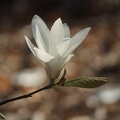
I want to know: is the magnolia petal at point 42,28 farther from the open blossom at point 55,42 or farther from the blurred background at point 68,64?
the blurred background at point 68,64

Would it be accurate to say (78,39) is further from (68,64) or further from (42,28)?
(68,64)

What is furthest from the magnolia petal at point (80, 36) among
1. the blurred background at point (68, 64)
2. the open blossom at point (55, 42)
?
the blurred background at point (68, 64)

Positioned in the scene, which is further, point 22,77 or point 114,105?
point 22,77

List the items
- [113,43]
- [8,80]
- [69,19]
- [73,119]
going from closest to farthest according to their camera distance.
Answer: [73,119]
[8,80]
[113,43]
[69,19]

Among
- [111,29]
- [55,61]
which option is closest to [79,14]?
[111,29]

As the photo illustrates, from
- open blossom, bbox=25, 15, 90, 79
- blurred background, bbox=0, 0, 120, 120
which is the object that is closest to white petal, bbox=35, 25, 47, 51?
open blossom, bbox=25, 15, 90, 79

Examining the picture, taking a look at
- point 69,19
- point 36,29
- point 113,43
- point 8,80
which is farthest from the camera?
point 69,19

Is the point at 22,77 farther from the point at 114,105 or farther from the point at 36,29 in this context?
the point at 36,29

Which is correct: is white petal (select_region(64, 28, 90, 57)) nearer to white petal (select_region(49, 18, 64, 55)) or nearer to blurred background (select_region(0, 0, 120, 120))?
white petal (select_region(49, 18, 64, 55))
